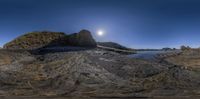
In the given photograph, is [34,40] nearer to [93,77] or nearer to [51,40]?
[51,40]

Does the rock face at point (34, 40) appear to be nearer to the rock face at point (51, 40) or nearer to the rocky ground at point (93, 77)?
the rock face at point (51, 40)

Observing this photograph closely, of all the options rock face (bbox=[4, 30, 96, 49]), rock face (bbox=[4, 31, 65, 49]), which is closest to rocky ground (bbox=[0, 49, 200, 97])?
rock face (bbox=[4, 30, 96, 49])

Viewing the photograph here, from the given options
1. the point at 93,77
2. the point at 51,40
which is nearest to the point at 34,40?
the point at 51,40

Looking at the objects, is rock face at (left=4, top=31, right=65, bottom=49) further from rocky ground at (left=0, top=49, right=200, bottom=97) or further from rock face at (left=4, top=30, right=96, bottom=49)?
rocky ground at (left=0, top=49, right=200, bottom=97)

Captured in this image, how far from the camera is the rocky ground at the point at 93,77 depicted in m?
6.73

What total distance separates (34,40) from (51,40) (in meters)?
0.85

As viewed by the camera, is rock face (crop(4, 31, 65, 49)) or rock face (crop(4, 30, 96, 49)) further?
rock face (crop(4, 31, 65, 49))

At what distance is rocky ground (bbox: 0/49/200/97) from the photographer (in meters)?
6.73

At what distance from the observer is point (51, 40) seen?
11.4 metres

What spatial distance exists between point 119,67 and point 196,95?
85.6 inches

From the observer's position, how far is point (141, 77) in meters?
7.53

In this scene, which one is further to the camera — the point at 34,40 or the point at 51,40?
the point at 34,40

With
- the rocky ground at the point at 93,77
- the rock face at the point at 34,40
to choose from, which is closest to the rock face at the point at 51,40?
the rock face at the point at 34,40

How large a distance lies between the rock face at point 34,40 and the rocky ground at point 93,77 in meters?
2.76
